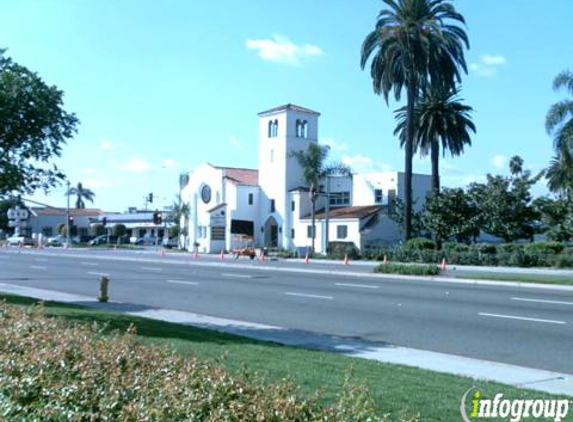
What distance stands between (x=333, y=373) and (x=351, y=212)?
54588 mm

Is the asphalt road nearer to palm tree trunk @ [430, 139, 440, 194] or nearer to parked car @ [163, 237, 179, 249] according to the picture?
palm tree trunk @ [430, 139, 440, 194]

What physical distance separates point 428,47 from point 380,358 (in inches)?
1487

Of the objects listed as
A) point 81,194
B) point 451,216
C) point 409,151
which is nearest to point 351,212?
point 451,216

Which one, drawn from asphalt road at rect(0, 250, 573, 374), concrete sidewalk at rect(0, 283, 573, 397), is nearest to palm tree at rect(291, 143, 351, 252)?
asphalt road at rect(0, 250, 573, 374)

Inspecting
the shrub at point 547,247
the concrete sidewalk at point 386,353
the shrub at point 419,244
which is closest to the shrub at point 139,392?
the concrete sidewalk at point 386,353

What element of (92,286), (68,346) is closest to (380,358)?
(68,346)

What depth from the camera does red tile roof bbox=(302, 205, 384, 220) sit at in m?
61.2

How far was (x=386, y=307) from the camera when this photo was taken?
1811cm

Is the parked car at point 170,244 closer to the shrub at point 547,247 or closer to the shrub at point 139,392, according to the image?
the shrub at point 547,247

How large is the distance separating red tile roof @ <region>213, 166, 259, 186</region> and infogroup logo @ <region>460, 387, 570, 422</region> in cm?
6539

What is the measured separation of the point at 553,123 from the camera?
42969mm

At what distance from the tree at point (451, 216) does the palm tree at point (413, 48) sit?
5.20 meters

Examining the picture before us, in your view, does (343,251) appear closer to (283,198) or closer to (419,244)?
(419,244)

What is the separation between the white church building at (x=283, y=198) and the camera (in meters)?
64.8
